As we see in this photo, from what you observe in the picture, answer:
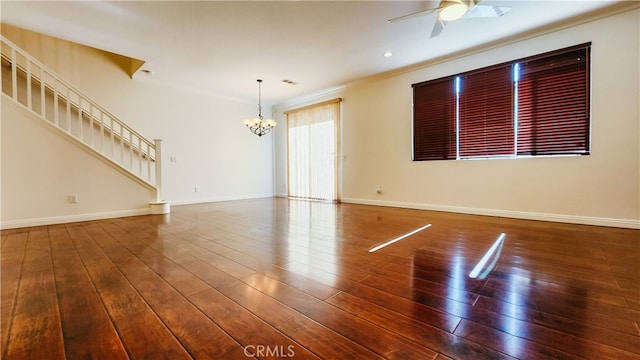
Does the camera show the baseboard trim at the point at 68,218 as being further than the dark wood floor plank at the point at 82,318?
Yes

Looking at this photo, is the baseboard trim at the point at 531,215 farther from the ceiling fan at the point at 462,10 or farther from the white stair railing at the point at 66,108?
the white stair railing at the point at 66,108

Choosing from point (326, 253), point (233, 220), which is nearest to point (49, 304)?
point (326, 253)

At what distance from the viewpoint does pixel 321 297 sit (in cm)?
157

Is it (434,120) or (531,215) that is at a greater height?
(434,120)

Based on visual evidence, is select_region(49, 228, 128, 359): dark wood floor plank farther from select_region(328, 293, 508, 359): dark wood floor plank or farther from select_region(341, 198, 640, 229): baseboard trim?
select_region(341, 198, 640, 229): baseboard trim

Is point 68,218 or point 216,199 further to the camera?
point 216,199

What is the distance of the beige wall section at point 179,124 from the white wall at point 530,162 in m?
3.30

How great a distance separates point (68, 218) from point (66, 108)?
2.05 metres

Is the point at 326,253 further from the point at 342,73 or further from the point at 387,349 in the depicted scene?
the point at 342,73

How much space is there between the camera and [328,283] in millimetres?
1767

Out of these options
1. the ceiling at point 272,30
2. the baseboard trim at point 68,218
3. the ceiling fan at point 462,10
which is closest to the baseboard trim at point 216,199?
the baseboard trim at point 68,218

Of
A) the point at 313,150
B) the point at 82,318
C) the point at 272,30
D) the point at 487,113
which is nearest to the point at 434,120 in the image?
the point at 487,113

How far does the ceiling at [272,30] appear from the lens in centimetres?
313

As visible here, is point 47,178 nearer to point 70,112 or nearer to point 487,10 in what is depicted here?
point 70,112
